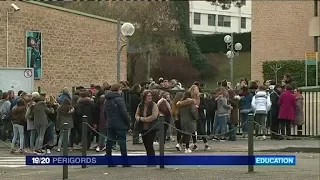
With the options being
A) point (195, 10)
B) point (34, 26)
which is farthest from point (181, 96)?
point (195, 10)

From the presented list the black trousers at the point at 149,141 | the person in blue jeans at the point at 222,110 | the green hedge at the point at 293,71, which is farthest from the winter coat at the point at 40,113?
the green hedge at the point at 293,71

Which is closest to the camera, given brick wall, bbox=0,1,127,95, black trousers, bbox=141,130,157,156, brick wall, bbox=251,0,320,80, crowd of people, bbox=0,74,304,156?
black trousers, bbox=141,130,157,156

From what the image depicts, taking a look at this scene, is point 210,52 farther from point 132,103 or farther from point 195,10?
point 132,103

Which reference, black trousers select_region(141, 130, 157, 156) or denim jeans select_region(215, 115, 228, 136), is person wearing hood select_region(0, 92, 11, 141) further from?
black trousers select_region(141, 130, 157, 156)

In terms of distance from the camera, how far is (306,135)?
73.1 ft

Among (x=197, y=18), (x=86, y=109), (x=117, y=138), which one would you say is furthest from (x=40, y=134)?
(x=197, y=18)

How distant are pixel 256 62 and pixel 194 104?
3059 centimetres

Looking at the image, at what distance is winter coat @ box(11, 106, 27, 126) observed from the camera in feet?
63.1

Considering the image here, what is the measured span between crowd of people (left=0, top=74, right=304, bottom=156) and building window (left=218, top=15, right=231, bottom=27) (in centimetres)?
7011

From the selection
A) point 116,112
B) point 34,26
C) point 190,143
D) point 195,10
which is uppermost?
point 195,10

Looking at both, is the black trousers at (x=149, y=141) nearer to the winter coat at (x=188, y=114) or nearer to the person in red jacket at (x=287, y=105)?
the winter coat at (x=188, y=114)

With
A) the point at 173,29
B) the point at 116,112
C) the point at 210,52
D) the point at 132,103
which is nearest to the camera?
the point at 116,112

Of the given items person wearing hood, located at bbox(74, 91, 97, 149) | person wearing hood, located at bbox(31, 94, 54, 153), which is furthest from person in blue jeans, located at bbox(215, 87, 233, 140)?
person wearing hood, located at bbox(31, 94, 54, 153)

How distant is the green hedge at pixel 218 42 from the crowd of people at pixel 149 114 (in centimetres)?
4620
